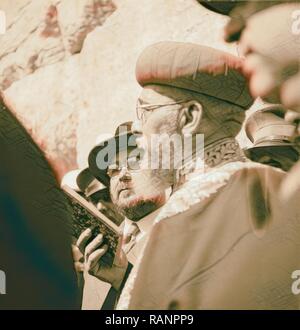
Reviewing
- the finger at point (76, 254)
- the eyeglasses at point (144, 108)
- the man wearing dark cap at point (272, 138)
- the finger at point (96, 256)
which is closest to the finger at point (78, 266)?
the finger at point (76, 254)

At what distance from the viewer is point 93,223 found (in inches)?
197

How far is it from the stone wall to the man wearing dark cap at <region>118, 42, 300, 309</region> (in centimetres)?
32

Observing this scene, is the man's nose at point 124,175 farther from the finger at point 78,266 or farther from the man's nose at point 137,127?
the finger at point 78,266

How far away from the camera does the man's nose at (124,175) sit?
4824 mm

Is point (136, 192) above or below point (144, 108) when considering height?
below

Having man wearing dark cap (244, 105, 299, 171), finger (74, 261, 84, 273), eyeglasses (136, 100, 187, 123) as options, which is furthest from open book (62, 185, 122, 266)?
man wearing dark cap (244, 105, 299, 171)

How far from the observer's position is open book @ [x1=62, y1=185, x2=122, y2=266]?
4934 mm

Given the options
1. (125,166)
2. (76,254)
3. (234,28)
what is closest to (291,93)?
(234,28)

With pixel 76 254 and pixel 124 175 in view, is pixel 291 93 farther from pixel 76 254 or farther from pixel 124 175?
pixel 76 254

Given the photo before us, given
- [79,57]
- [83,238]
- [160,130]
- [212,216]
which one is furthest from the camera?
[79,57]

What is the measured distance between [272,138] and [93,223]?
3.25ft

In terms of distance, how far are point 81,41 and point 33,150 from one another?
0.64m
